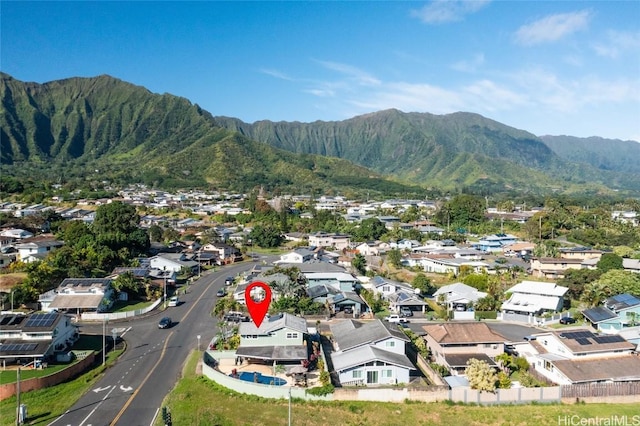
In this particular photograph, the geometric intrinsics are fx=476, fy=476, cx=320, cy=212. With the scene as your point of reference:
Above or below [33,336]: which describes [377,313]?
below

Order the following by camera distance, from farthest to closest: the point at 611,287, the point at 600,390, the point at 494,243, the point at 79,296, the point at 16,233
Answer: the point at 494,243 < the point at 16,233 < the point at 611,287 < the point at 79,296 < the point at 600,390

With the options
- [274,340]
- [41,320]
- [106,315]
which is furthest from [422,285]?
[41,320]

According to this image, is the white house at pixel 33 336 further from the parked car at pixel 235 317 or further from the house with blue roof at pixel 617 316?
the house with blue roof at pixel 617 316

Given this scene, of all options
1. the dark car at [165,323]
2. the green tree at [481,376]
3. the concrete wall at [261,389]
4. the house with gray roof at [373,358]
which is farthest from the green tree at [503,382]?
the dark car at [165,323]

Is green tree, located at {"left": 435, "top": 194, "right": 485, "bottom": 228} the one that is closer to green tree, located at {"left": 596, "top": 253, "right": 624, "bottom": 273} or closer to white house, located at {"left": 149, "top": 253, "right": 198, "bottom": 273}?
green tree, located at {"left": 596, "top": 253, "right": 624, "bottom": 273}

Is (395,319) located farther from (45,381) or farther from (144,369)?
(45,381)

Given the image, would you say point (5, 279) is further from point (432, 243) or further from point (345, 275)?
point (432, 243)

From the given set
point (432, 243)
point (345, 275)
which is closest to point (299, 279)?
point (345, 275)
